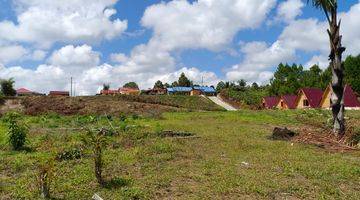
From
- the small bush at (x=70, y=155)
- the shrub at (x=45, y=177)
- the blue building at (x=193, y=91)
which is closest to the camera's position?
the shrub at (x=45, y=177)

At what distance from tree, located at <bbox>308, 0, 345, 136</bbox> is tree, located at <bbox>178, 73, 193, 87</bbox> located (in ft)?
318

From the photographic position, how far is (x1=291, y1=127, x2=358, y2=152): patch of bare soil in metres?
16.3

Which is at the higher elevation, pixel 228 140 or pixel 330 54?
pixel 330 54

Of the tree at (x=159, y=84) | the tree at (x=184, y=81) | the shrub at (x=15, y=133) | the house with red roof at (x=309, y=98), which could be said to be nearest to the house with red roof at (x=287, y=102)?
the house with red roof at (x=309, y=98)

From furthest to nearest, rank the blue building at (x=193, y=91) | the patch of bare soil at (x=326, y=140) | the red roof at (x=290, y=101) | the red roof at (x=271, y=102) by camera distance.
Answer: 1. the blue building at (x=193, y=91)
2. the red roof at (x=271, y=102)
3. the red roof at (x=290, y=101)
4. the patch of bare soil at (x=326, y=140)

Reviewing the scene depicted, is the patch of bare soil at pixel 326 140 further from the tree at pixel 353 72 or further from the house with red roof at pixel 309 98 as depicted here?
the tree at pixel 353 72

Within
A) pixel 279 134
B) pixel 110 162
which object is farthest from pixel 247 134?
pixel 110 162

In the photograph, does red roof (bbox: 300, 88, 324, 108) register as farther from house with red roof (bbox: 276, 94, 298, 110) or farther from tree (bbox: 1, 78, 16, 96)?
tree (bbox: 1, 78, 16, 96)

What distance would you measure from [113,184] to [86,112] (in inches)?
1604

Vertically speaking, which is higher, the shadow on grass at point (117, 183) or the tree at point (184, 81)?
the tree at point (184, 81)

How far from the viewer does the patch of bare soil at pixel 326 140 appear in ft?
53.4

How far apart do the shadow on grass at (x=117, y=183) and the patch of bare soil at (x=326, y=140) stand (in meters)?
8.81

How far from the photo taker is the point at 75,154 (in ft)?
44.5

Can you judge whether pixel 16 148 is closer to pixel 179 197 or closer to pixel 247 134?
pixel 179 197
